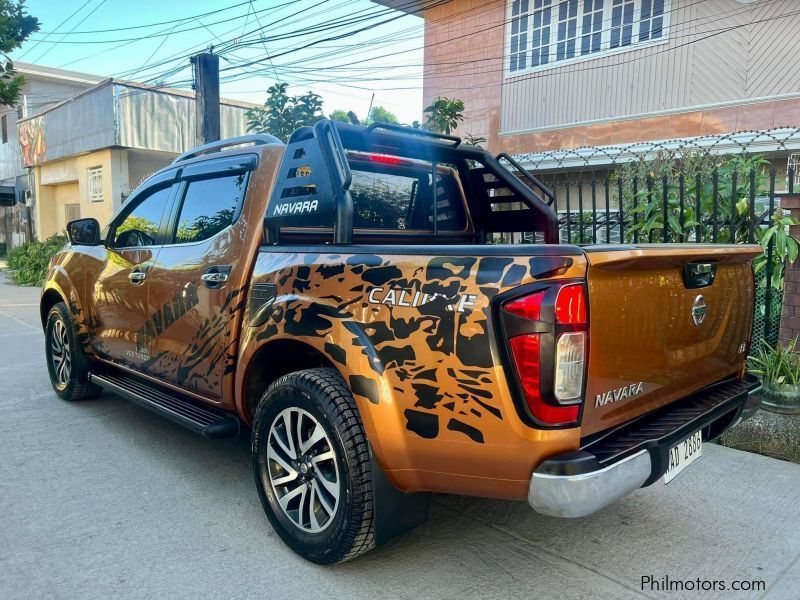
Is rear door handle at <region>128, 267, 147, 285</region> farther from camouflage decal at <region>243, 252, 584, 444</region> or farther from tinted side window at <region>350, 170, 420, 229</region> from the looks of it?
camouflage decal at <region>243, 252, 584, 444</region>

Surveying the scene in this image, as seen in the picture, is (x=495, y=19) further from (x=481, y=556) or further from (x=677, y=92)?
(x=481, y=556)

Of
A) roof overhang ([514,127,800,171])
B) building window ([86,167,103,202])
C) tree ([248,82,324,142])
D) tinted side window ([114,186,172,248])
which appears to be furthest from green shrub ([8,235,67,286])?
tinted side window ([114,186,172,248])

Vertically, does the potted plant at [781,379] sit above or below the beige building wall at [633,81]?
below

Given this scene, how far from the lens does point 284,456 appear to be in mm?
2900

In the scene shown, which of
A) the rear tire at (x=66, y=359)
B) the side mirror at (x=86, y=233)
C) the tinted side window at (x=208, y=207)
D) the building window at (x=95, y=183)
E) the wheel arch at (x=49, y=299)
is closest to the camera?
the tinted side window at (x=208, y=207)

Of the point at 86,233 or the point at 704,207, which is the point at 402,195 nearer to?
the point at 86,233

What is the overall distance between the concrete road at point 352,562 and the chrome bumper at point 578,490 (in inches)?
26.4

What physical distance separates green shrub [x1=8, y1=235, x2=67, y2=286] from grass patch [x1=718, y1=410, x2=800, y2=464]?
16.2 metres

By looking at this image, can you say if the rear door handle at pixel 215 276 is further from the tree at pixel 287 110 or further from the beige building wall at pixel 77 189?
the beige building wall at pixel 77 189

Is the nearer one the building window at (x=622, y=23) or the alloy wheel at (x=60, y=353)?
the alloy wheel at (x=60, y=353)

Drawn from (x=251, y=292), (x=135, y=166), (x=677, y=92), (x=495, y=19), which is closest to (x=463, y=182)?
(x=251, y=292)

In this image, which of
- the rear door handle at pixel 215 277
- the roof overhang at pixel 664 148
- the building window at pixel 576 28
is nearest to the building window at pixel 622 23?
the building window at pixel 576 28

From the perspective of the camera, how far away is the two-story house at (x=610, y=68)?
8.88m

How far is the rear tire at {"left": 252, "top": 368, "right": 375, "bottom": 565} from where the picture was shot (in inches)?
98.2
